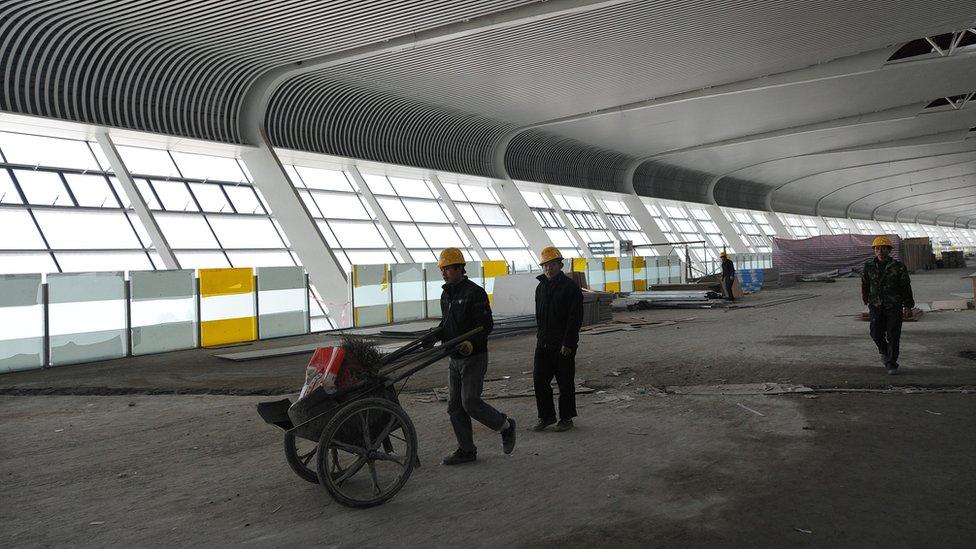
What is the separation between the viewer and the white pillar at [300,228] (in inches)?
714

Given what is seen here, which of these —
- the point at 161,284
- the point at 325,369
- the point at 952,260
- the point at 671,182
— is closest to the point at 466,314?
the point at 325,369

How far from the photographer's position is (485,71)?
19.9m

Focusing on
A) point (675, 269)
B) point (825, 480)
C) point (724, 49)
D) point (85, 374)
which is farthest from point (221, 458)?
point (675, 269)

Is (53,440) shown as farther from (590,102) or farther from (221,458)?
(590,102)

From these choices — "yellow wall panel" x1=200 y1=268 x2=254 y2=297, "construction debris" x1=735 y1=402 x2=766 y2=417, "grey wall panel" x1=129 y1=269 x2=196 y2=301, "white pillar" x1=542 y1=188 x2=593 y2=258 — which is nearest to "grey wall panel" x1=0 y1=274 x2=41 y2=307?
"grey wall panel" x1=129 y1=269 x2=196 y2=301

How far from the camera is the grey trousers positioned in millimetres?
4984

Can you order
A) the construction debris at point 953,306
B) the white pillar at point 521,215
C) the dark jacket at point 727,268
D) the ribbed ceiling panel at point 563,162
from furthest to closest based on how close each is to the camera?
the ribbed ceiling panel at point 563,162 → the white pillar at point 521,215 → the dark jacket at point 727,268 → the construction debris at point 953,306

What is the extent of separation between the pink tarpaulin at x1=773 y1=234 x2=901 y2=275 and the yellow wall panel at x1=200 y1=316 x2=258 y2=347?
98.2ft

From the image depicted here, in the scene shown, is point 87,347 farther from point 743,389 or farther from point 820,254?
point 820,254

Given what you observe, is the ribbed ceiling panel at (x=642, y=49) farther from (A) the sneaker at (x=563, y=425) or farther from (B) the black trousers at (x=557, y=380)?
(A) the sneaker at (x=563, y=425)

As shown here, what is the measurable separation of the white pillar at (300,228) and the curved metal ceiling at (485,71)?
35.2 inches

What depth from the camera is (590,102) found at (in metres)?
24.2

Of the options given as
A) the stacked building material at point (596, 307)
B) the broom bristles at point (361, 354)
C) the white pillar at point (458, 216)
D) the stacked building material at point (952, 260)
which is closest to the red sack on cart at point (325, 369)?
the broom bristles at point (361, 354)

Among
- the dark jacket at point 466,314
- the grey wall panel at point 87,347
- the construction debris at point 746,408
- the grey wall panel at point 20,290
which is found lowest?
the construction debris at point 746,408
